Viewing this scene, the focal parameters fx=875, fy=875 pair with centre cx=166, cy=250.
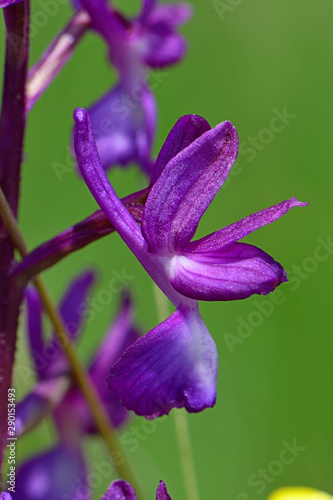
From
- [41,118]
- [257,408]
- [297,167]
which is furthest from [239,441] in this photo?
[41,118]

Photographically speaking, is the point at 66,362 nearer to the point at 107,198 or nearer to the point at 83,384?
the point at 83,384

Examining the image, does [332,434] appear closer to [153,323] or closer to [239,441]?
[239,441]

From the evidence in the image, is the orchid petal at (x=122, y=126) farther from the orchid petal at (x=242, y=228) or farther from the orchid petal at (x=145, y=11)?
the orchid petal at (x=242, y=228)

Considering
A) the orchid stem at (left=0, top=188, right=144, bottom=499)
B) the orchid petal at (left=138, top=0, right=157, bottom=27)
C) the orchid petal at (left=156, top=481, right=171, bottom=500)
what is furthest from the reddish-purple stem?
the orchid petal at (left=138, top=0, right=157, bottom=27)

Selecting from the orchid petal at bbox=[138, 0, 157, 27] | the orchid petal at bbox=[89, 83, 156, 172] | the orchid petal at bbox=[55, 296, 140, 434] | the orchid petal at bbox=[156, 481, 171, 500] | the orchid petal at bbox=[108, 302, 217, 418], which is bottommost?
the orchid petal at bbox=[156, 481, 171, 500]

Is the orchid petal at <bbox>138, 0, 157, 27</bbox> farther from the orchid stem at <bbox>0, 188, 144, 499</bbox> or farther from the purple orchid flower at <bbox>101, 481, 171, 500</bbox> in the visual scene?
the purple orchid flower at <bbox>101, 481, 171, 500</bbox>

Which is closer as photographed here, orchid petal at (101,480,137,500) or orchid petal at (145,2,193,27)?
orchid petal at (101,480,137,500)
